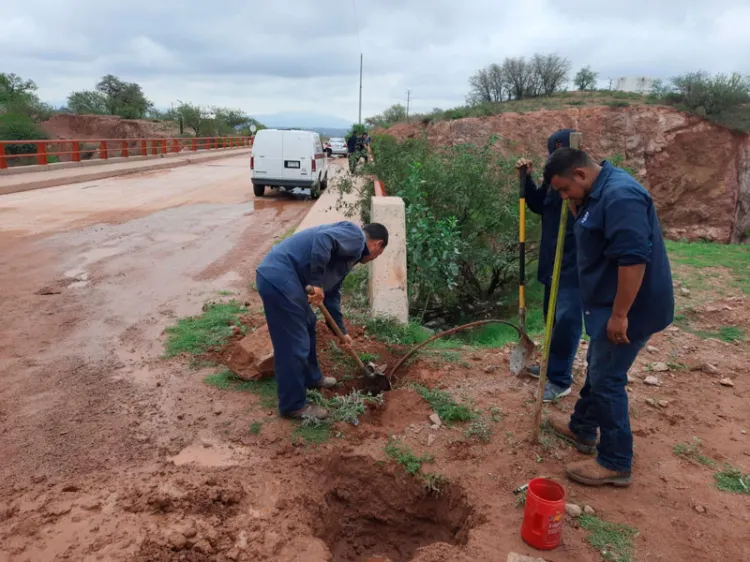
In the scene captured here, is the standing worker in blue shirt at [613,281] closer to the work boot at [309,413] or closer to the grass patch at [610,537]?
the grass patch at [610,537]

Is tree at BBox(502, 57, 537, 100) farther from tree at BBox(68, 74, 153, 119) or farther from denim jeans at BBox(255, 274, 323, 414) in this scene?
tree at BBox(68, 74, 153, 119)

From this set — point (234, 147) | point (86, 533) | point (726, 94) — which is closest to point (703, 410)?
point (86, 533)

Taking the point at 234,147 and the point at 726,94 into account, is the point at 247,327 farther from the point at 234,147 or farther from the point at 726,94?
the point at 234,147

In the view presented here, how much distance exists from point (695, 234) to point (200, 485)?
61.8ft

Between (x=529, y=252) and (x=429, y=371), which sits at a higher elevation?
(x=529, y=252)

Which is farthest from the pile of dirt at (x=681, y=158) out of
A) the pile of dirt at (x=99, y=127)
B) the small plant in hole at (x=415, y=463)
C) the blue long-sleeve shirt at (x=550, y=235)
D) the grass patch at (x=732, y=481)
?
the pile of dirt at (x=99, y=127)

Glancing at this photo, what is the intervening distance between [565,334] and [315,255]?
2002 millimetres

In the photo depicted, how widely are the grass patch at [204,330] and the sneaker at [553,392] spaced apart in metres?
2.89

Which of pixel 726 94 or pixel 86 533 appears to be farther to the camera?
pixel 726 94

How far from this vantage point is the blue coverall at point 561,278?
4.05 meters

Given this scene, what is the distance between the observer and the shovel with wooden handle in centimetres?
380

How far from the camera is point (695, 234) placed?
703 inches

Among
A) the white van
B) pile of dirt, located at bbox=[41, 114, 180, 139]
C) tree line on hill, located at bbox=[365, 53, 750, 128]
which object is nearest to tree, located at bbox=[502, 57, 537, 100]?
tree line on hill, located at bbox=[365, 53, 750, 128]

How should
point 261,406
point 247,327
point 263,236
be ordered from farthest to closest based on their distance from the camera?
1. point 263,236
2. point 247,327
3. point 261,406
